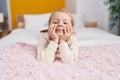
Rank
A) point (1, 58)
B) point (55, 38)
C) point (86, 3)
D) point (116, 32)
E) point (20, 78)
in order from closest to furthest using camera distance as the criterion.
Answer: point (20, 78)
point (1, 58)
point (55, 38)
point (116, 32)
point (86, 3)

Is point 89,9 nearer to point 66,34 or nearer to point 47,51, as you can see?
point 66,34

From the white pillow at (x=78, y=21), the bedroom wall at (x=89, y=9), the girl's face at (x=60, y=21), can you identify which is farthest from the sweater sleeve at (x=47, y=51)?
the bedroom wall at (x=89, y=9)

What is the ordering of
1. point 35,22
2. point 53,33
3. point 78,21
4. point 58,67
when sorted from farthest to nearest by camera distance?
point 78,21 → point 35,22 → point 53,33 → point 58,67

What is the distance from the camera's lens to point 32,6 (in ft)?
10.9

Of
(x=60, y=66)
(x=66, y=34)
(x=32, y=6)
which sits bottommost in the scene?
(x=60, y=66)

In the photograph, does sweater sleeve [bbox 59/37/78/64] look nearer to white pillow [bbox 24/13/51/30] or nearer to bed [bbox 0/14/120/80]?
bed [bbox 0/14/120/80]

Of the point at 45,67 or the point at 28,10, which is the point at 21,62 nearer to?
the point at 45,67

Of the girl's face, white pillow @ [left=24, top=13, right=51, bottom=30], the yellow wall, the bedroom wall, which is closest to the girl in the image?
the girl's face

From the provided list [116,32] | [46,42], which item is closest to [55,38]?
[46,42]

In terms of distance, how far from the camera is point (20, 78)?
917mm

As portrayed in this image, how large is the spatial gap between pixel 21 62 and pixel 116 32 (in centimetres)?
222

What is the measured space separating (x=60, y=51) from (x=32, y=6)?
217 centimetres

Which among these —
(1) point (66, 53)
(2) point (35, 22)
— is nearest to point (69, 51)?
(1) point (66, 53)

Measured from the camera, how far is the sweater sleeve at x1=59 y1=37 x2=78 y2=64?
1.21 m
